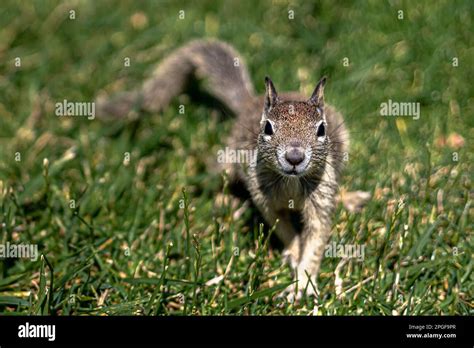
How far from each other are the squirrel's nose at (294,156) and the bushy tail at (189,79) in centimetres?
181

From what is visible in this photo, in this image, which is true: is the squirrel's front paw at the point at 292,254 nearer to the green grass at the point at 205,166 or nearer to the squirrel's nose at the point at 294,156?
the green grass at the point at 205,166

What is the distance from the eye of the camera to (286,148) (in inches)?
147

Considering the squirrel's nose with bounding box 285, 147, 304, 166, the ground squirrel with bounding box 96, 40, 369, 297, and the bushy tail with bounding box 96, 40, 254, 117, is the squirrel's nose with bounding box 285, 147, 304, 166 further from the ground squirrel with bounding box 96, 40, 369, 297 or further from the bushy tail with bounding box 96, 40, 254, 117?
the bushy tail with bounding box 96, 40, 254, 117

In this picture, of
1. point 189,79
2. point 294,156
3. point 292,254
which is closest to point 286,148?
point 294,156

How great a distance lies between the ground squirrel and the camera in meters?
3.84

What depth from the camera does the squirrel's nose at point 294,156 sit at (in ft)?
12.0

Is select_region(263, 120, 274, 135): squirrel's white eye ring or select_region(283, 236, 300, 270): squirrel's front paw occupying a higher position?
select_region(263, 120, 274, 135): squirrel's white eye ring

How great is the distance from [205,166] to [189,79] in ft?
3.88

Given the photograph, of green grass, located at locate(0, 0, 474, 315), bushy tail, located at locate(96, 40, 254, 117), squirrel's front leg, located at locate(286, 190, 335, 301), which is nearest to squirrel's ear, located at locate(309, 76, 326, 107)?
squirrel's front leg, located at locate(286, 190, 335, 301)

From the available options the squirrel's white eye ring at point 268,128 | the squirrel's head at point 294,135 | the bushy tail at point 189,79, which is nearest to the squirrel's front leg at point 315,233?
the squirrel's head at point 294,135

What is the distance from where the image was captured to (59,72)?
6.48m

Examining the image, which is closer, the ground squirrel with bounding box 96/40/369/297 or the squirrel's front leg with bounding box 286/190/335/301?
the ground squirrel with bounding box 96/40/369/297

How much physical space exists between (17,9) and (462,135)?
477 centimetres
